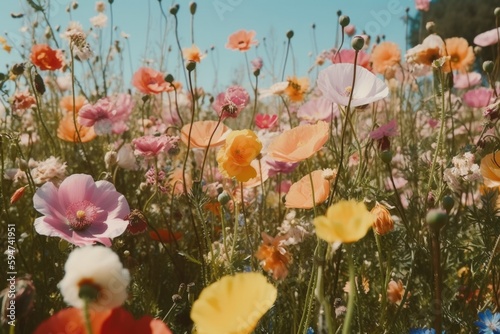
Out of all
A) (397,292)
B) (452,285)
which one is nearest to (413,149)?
(452,285)

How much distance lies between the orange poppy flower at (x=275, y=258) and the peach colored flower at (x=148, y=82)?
0.86m

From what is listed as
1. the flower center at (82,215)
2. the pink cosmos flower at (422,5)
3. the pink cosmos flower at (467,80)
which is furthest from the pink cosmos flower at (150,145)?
the pink cosmos flower at (467,80)

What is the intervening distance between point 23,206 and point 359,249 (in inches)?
42.1

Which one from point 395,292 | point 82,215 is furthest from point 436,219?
point 395,292

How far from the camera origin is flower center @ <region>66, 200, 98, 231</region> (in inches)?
38.0

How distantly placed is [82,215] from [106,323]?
449 mm

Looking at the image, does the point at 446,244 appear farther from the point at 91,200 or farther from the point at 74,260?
the point at 74,260

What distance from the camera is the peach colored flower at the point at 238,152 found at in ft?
3.54

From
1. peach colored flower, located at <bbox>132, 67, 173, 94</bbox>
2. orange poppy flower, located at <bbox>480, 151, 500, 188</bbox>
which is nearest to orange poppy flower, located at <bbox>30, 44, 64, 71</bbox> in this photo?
peach colored flower, located at <bbox>132, 67, 173, 94</bbox>

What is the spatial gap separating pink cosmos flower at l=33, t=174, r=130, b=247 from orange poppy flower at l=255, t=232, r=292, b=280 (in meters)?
0.34

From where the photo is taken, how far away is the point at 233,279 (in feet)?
1.80

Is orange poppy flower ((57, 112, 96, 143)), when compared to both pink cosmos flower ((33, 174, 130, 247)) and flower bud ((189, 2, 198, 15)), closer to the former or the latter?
flower bud ((189, 2, 198, 15))

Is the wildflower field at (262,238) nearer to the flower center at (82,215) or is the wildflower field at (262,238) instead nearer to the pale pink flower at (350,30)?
the flower center at (82,215)

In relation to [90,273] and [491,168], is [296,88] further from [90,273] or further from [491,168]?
[90,273]
